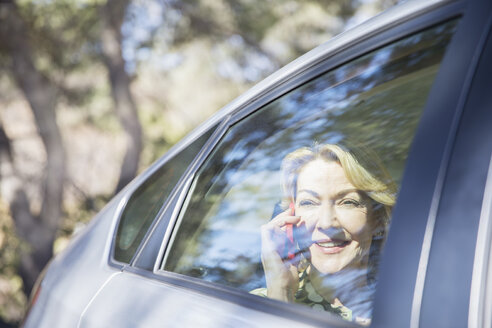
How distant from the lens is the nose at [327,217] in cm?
148

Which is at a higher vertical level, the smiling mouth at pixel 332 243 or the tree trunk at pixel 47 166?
the tree trunk at pixel 47 166

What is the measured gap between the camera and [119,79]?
10.1 metres

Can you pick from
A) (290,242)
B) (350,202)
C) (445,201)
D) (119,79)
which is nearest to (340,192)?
(350,202)

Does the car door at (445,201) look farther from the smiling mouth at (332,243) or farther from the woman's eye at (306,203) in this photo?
the woman's eye at (306,203)

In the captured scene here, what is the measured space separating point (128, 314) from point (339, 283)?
63 cm

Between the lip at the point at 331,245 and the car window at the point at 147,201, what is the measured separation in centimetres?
60

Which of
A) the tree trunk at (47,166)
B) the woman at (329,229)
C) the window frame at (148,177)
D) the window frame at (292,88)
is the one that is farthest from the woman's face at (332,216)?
the tree trunk at (47,166)

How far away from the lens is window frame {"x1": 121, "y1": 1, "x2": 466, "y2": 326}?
1.12m

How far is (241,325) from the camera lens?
123 cm

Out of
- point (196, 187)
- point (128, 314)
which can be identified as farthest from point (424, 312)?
point (196, 187)

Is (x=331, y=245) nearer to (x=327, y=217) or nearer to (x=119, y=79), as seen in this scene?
(x=327, y=217)

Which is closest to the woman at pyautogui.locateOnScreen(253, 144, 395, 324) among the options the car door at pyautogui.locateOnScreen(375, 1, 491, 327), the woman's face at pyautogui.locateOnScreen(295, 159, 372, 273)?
the woman's face at pyautogui.locateOnScreen(295, 159, 372, 273)

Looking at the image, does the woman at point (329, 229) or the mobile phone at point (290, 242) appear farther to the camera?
the mobile phone at point (290, 242)

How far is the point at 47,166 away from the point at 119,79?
2024 millimetres
